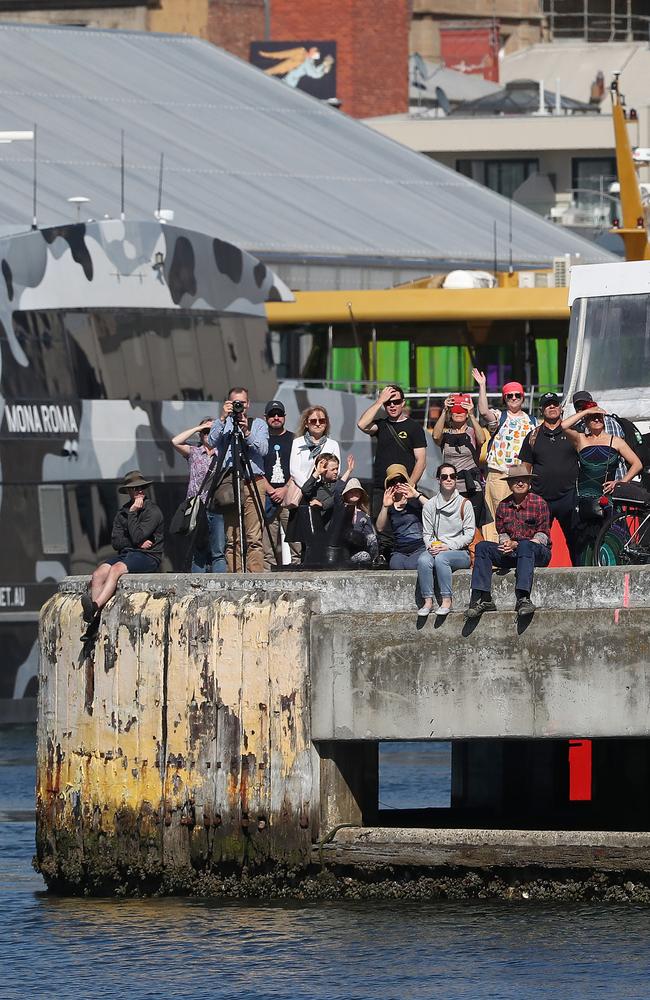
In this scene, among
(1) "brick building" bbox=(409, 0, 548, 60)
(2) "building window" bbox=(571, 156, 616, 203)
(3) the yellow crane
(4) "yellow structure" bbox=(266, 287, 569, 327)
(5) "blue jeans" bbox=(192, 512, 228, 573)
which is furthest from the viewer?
(1) "brick building" bbox=(409, 0, 548, 60)

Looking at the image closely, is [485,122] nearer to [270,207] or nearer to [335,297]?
[270,207]

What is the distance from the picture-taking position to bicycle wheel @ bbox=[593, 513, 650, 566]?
16641 mm

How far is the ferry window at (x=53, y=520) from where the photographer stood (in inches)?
1161

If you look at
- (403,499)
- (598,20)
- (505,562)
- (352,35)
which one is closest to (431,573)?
(505,562)

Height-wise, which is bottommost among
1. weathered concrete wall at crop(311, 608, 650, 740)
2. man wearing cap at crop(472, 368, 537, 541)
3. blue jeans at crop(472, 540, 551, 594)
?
weathered concrete wall at crop(311, 608, 650, 740)

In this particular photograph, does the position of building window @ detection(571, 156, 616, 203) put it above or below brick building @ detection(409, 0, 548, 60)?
below

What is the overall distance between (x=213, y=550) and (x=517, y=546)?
3.47 metres

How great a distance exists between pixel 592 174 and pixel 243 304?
4000cm

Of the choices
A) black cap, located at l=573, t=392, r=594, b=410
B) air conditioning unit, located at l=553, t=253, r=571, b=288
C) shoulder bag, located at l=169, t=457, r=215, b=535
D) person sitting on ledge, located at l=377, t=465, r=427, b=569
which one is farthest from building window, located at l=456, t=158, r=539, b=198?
person sitting on ledge, located at l=377, t=465, r=427, b=569

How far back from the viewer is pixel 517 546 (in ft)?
52.0

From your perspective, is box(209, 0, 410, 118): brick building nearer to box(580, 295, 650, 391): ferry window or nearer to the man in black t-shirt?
box(580, 295, 650, 391): ferry window

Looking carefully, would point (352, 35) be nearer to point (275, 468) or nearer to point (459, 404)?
point (275, 468)

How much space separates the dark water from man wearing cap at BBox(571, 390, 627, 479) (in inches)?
123

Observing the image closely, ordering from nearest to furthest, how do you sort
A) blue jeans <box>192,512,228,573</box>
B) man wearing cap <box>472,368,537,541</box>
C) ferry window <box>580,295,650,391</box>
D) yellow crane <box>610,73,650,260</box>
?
man wearing cap <box>472,368,537,541</box> → blue jeans <box>192,512,228,573</box> → ferry window <box>580,295,650,391</box> → yellow crane <box>610,73,650,260</box>
